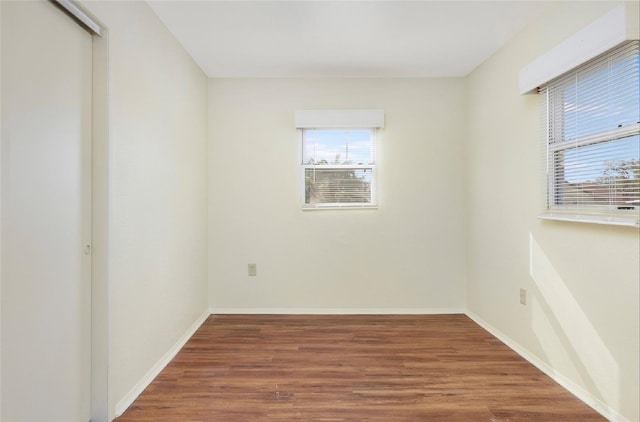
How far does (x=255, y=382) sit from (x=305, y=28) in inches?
97.5

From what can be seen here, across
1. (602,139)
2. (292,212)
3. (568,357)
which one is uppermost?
(602,139)

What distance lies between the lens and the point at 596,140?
1.82m

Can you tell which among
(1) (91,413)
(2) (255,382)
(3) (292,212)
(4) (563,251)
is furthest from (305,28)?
(1) (91,413)

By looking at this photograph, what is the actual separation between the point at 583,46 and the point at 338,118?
6.32ft

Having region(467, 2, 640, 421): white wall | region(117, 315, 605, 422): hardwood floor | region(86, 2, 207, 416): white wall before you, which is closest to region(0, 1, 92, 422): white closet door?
region(86, 2, 207, 416): white wall

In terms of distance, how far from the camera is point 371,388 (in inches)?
78.0

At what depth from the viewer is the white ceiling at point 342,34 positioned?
2.12 metres

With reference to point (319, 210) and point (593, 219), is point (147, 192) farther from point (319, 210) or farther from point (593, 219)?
point (593, 219)

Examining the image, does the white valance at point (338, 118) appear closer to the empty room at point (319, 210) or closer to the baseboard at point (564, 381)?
the empty room at point (319, 210)

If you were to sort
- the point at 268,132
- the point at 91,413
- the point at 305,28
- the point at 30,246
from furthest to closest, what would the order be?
1. the point at 268,132
2. the point at 305,28
3. the point at 91,413
4. the point at 30,246

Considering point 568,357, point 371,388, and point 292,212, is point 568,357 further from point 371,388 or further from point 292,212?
point 292,212

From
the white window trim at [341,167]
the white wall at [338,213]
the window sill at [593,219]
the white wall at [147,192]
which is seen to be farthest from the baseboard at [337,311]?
the window sill at [593,219]

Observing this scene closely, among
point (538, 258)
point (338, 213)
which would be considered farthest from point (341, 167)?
point (538, 258)

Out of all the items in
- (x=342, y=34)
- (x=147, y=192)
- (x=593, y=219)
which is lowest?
(x=593, y=219)
